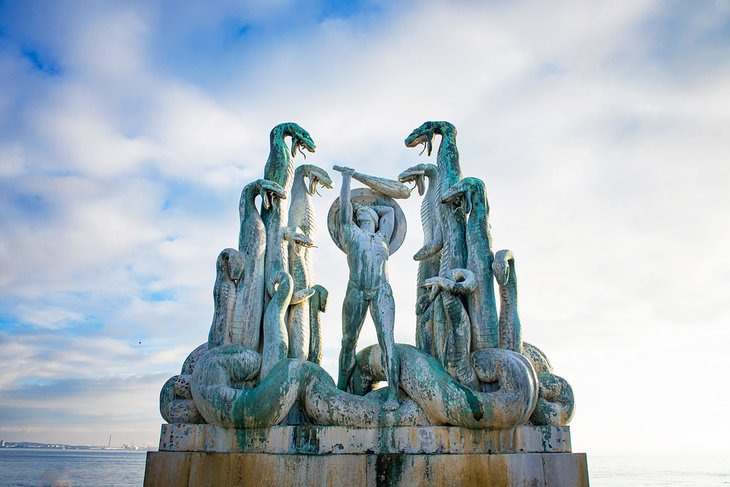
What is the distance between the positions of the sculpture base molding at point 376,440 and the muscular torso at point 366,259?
198 centimetres

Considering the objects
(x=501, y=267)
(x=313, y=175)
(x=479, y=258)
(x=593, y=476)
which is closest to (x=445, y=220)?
(x=479, y=258)

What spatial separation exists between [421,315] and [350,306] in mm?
987

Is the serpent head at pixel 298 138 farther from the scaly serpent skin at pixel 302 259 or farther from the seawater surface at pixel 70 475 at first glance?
the seawater surface at pixel 70 475

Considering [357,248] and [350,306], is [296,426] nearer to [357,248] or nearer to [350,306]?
[350,306]

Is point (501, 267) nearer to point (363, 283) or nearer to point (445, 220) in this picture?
point (445, 220)

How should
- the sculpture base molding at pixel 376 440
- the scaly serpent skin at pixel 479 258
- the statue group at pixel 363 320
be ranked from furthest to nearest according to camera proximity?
the scaly serpent skin at pixel 479 258 < the statue group at pixel 363 320 < the sculpture base molding at pixel 376 440

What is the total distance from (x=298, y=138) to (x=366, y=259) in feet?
8.05

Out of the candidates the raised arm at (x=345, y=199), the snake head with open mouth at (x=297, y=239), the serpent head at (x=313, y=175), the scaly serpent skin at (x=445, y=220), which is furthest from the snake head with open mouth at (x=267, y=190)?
the scaly serpent skin at (x=445, y=220)

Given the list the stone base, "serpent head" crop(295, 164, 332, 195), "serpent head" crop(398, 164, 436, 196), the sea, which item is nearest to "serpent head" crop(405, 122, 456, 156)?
"serpent head" crop(398, 164, 436, 196)

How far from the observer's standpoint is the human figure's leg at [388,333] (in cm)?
736

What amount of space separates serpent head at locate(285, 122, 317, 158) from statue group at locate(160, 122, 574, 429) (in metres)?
0.02

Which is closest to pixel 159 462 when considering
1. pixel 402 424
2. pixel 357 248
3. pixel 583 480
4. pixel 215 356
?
pixel 215 356

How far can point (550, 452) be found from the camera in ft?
23.2

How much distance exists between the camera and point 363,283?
828cm
